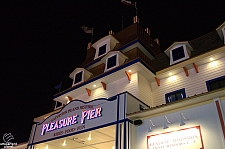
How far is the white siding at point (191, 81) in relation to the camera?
39.2 feet

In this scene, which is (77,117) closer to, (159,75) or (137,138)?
(137,138)

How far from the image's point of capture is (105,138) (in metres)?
11.9

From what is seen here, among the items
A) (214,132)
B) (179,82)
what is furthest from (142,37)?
(214,132)

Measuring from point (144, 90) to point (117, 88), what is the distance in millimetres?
2034

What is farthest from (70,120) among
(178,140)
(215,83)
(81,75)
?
(215,83)

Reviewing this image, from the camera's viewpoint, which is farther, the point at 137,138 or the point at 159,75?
the point at 159,75

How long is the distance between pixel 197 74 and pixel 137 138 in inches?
236

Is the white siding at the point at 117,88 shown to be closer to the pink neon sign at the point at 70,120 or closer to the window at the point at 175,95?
the window at the point at 175,95

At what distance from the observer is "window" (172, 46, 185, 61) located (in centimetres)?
1349

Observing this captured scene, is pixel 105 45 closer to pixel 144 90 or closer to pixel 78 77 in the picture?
pixel 78 77

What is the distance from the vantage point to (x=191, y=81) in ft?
41.6

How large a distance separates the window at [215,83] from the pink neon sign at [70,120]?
648 cm

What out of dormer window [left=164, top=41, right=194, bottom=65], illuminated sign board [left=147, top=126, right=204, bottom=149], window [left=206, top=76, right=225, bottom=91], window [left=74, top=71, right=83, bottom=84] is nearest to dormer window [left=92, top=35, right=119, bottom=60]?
window [left=74, top=71, right=83, bottom=84]

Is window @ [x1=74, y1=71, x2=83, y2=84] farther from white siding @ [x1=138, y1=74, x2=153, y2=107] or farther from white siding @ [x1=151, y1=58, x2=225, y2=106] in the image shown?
white siding @ [x1=151, y1=58, x2=225, y2=106]
